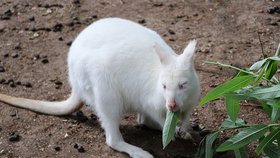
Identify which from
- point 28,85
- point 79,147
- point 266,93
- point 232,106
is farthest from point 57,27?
point 266,93

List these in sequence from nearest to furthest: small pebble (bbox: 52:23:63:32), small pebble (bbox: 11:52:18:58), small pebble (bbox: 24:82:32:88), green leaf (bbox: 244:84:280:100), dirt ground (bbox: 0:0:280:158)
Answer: green leaf (bbox: 244:84:280:100)
dirt ground (bbox: 0:0:280:158)
small pebble (bbox: 24:82:32:88)
small pebble (bbox: 11:52:18:58)
small pebble (bbox: 52:23:63:32)

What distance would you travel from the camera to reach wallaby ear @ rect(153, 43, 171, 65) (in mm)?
3408

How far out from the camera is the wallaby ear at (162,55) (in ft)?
11.2

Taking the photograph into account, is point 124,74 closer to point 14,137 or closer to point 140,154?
point 140,154

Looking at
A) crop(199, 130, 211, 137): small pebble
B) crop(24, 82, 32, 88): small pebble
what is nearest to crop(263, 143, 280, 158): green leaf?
crop(199, 130, 211, 137): small pebble

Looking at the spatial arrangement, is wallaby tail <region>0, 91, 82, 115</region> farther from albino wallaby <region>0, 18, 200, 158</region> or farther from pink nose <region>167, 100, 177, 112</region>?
pink nose <region>167, 100, 177, 112</region>

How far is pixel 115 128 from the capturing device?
152 inches

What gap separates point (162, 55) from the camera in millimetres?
3408

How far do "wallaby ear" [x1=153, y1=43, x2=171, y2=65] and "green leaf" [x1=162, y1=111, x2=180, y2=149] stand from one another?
34 cm

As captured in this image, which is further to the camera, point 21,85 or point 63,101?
point 21,85

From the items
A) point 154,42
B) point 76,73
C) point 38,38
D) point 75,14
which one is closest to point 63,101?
point 76,73

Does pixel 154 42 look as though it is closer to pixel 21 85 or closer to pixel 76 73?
pixel 76 73

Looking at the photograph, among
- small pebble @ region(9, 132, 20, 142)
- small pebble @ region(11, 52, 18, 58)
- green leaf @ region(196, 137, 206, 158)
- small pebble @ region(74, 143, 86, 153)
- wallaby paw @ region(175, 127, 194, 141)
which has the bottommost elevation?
small pebble @ region(9, 132, 20, 142)

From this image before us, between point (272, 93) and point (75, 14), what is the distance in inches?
135
